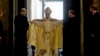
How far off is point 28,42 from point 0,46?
847 mm

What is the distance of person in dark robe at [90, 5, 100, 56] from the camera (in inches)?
227

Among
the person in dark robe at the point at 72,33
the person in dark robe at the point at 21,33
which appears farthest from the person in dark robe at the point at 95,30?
the person in dark robe at the point at 21,33

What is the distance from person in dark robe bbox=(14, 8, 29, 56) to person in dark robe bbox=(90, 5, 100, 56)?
1506mm

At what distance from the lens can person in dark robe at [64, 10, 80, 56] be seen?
650 cm

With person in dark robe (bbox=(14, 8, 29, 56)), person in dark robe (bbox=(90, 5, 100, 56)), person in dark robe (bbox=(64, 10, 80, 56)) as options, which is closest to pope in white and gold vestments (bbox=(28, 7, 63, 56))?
person in dark robe (bbox=(14, 8, 29, 56))

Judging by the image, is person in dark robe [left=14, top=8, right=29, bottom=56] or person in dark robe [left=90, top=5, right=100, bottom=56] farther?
person in dark robe [left=14, top=8, right=29, bottom=56]

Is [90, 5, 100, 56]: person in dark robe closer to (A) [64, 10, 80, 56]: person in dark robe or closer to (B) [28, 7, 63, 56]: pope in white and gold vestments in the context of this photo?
(A) [64, 10, 80, 56]: person in dark robe

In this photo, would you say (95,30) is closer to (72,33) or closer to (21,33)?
(72,33)

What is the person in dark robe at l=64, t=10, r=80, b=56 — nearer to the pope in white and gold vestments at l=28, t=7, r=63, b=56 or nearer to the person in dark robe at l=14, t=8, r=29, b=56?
the pope in white and gold vestments at l=28, t=7, r=63, b=56

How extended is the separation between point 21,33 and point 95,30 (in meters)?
1.75

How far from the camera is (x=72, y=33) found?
6551 mm

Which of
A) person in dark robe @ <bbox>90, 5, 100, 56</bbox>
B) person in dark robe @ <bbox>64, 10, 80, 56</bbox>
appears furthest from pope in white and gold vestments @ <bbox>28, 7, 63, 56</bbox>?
person in dark robe @ <bbox>90, 5, 100, 56</bbox>

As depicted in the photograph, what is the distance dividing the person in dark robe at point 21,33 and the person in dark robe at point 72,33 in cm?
96

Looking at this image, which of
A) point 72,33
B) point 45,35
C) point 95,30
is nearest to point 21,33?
point 45,35
